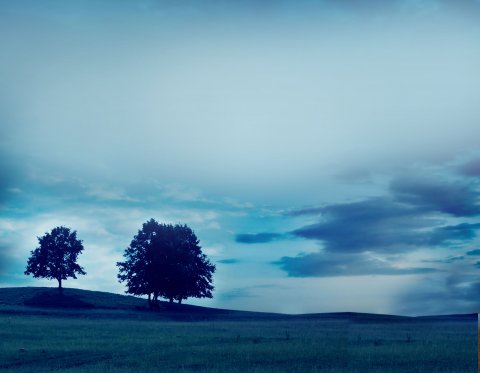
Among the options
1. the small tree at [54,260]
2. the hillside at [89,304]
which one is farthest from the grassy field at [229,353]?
the small tree at [54,260]

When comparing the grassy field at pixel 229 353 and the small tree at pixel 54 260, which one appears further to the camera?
the small tree at pixel 54 260

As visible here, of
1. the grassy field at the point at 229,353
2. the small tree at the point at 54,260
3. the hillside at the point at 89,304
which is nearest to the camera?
the grassy field at the point at 229,353

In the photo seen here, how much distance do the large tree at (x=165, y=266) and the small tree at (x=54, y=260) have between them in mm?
12249

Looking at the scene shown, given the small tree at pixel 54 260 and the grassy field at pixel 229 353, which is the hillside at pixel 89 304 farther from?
the grassy field at pixel 229 353

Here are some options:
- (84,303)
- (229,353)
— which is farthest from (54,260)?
(229,353)

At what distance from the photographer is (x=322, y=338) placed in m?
43.9

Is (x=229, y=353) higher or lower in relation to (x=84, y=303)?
lower

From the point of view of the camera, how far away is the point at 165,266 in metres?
102

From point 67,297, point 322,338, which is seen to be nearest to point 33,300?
point 67,297

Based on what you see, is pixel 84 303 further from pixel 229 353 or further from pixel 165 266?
pixel 229 353

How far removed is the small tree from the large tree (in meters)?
12.2

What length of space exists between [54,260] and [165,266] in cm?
2205

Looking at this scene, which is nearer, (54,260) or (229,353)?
(229,353)

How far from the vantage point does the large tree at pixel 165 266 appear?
10138 cm
